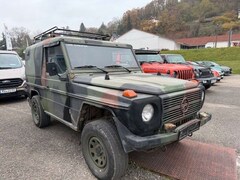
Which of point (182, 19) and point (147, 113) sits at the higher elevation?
point (182, 19)

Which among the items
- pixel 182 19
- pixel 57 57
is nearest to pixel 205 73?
pixel 57 57

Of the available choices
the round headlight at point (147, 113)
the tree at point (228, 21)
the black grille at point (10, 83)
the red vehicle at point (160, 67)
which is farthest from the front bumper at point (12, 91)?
the tree at point (228, 21)

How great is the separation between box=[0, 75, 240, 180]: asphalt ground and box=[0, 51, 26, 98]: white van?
4.41 feet

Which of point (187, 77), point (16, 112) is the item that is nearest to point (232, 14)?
point (187, 77)

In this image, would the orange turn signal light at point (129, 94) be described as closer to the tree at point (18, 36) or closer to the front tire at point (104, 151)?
the front tire at point (104, 151)

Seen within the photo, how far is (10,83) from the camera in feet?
25.8

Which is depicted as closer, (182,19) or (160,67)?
(160,67)

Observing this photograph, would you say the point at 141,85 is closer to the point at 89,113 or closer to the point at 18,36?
the point at 89,113

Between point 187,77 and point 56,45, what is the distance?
638 cm

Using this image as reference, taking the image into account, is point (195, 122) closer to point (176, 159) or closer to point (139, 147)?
point (176, 159)

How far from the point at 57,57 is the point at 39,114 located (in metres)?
1.73

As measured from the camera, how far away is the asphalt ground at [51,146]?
3.23 meters

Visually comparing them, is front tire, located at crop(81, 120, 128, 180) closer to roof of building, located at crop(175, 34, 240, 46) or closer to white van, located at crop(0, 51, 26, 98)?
white van, located at crop(0, 51, 26, 98)

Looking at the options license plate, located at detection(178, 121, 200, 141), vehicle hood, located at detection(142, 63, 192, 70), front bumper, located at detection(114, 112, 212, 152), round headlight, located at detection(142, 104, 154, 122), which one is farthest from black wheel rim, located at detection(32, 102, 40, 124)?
vehicle hood, located at detection(142, 63, 192, 70)
